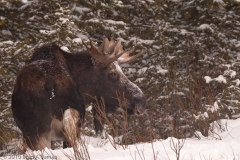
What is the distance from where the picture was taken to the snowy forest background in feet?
26.6

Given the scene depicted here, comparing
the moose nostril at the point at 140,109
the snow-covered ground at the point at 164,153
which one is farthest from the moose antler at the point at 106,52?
the snow-covered ground at the point at 164,153

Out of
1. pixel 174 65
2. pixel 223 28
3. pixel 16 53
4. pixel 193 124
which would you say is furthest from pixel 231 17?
pixel 16 53

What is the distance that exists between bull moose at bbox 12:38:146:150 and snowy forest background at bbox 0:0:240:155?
1282 mm

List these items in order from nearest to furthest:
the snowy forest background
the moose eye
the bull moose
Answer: the bull moose
the moose eye
the snowy forest background

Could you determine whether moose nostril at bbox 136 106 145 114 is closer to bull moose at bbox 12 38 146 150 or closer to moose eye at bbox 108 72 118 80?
bull moose at bbox 12 38 146 150

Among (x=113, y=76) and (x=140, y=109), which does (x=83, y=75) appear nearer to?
(x=113, y=76)

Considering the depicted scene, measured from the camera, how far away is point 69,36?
327 inches

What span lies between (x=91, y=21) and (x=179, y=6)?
150 inches

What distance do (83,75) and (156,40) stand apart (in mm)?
4801

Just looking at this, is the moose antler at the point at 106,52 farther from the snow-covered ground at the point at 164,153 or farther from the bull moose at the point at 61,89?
the snow-covered ground at the point at 164,153

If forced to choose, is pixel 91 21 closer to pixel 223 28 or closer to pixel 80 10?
pixel 80 10

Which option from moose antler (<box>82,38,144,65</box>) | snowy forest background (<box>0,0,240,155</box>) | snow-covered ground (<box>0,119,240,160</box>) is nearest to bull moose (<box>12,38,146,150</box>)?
moose antler (<box>82,38,144,65</box>)

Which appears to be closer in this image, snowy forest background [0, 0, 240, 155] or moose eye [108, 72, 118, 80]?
moose eye [108, 72, 118, 80]

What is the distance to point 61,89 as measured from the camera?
19.5 ft
